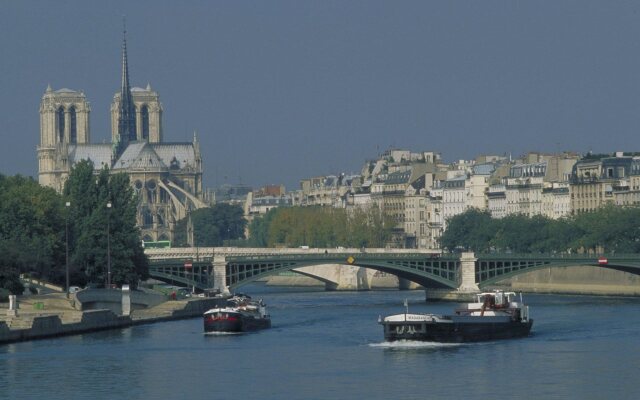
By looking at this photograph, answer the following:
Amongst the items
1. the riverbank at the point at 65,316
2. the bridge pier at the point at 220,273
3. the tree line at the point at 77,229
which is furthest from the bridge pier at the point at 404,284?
the riverbank at the point at 65,316

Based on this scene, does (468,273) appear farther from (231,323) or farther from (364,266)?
(231,323)

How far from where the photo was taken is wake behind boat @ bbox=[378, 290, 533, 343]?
2943 inches

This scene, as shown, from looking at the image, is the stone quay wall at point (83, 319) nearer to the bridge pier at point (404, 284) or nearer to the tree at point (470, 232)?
the bridge pier at point (404, 284)

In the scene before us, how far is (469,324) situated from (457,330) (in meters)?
0.97

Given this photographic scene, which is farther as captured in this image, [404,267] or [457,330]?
[404,267]

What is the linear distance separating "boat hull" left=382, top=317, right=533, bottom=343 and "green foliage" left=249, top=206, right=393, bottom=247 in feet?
283

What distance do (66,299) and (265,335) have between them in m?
8.86

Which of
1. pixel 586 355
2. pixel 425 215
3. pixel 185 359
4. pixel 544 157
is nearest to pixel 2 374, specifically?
pixel 185 359

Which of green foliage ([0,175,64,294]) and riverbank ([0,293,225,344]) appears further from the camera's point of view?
green foliage ([0,175,64,294])

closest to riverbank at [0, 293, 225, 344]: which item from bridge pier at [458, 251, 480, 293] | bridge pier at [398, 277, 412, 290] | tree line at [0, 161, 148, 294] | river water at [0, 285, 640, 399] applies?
river water at [0, 285, 640, 399]

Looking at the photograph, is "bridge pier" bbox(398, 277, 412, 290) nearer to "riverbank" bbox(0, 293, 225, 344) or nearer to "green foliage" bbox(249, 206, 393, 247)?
"green foliage" bbox(249, 206, 393, 247)

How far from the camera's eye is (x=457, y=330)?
7581 cm

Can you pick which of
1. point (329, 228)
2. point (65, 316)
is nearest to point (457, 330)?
point (65, 316)

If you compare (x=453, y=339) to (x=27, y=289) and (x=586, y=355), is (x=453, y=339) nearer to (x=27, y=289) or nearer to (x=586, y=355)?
(x=586, y=355)
